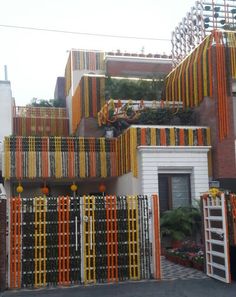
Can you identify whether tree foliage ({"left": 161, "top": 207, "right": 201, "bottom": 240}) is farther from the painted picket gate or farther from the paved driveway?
the paved driveway

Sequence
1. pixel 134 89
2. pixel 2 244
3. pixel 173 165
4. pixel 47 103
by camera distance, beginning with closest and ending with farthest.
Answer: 1. pixel 2 244
2. pixel 173 165
3. pixel 134 89
4. pixel 47 103

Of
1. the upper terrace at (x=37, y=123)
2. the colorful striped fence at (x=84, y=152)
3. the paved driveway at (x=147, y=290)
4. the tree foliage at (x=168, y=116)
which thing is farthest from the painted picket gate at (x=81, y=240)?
the upper terrace at (x=37, y=123)

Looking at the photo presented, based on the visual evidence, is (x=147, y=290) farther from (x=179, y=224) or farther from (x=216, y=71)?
(x=216, y=71)

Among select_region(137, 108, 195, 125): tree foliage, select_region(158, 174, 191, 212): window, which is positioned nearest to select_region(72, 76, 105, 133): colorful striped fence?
select_region(137, 108, 195, 125): tree foliage

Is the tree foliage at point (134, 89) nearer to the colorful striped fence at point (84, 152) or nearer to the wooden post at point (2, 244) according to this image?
the colorful striped fence at point (84, 152)

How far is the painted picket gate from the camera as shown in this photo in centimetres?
916

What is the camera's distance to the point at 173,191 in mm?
15859

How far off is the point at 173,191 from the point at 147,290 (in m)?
7.60

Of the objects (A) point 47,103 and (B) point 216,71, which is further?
(A) point 47,103

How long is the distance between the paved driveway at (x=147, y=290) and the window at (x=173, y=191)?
254 inches

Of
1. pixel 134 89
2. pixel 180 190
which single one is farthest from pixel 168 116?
pixel 134 89

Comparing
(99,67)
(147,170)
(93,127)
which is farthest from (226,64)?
(99,67)

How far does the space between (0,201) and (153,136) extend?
769cm

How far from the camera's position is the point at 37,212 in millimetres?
9320
